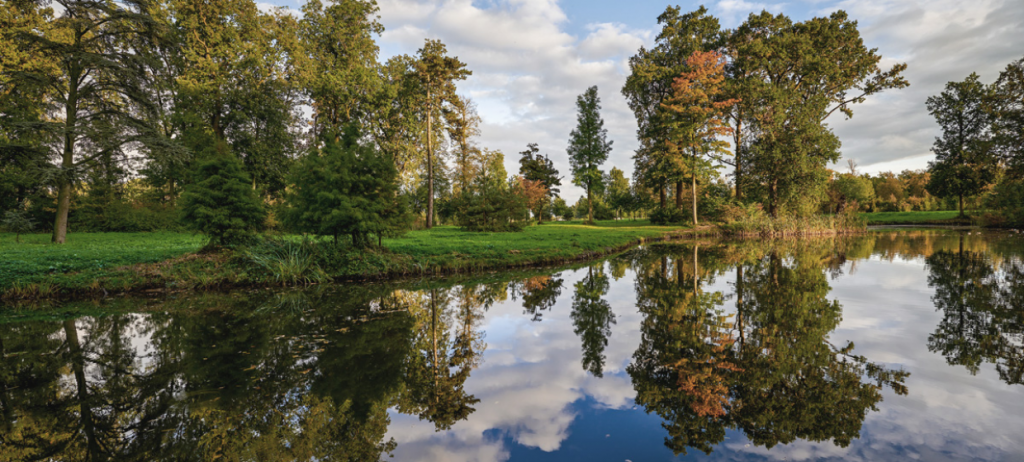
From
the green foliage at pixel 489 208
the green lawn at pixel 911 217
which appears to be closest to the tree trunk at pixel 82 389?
the green foliage at pixel 489 208

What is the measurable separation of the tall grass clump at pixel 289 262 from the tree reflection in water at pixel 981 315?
1257 cm

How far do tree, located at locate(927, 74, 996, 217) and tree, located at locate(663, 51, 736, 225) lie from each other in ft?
79.6

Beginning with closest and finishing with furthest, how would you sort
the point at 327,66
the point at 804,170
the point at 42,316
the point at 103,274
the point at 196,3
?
the point at 42,316 → the point at 103,274 → the point at 196,3 → the point at 327,66 → the point at 804,170

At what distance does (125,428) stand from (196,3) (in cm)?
2855

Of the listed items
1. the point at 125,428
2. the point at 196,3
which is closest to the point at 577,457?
the point at 125,428

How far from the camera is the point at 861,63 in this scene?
30.2m

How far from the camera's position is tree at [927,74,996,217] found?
36219 mm

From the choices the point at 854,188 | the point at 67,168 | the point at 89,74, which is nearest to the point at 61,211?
the point at 67,168

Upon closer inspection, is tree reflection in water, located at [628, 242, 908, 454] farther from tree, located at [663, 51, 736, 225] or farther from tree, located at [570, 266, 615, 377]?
tree, located at [663, 51, 736, 225]

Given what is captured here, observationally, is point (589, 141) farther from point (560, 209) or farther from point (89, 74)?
point (89, 74)

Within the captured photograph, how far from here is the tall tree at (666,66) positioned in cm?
3262

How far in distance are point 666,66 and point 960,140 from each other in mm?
31042

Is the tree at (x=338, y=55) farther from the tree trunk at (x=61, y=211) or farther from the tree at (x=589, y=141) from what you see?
the tree at (x=589, y=141)

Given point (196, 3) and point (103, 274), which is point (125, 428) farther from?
A: point (196, 3)
